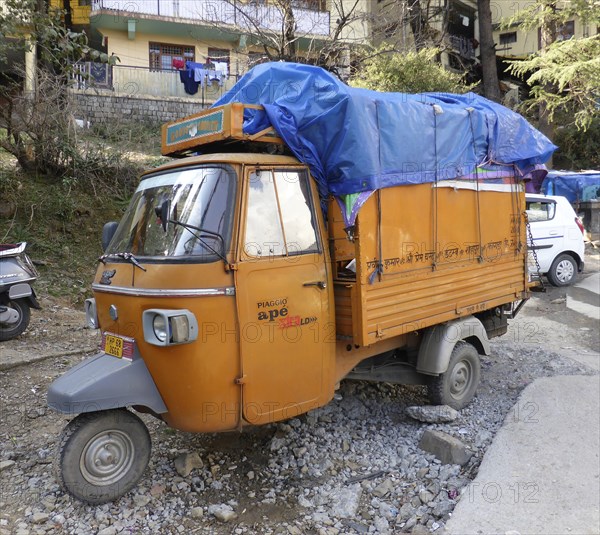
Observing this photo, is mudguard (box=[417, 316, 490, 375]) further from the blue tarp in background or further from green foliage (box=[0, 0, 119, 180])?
the blue tarp in background

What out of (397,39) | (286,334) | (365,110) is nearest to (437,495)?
(286,334)

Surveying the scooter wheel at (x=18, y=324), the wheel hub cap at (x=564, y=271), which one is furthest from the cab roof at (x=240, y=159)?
the wheel hub cap at (x=564, y=271)

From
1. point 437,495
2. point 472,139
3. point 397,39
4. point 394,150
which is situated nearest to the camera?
point 437,495

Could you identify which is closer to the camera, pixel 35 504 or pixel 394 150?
pixel 35 504

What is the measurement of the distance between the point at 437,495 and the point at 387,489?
1.09 ft

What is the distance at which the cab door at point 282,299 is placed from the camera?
10.5 ft

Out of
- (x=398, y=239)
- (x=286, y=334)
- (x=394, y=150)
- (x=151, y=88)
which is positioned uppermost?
(x=151, y=88)

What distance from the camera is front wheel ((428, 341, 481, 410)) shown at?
15.0 feet

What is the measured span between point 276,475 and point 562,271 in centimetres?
823

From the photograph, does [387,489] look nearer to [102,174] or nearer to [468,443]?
[468,443]

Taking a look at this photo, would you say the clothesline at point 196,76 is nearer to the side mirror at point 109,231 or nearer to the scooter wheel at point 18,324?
the scooter wheel at point 18,324

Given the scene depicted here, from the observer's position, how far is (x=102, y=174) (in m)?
9.92

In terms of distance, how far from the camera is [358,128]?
352 centimetres

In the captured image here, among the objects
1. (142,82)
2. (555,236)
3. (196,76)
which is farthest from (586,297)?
(142,82)
